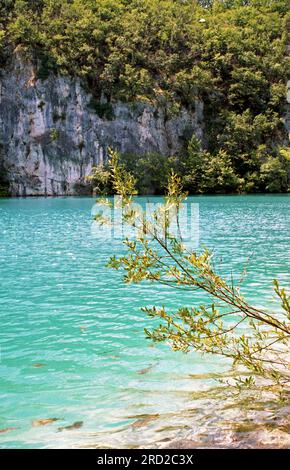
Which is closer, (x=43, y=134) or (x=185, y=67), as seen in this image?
(x=43, y=134)

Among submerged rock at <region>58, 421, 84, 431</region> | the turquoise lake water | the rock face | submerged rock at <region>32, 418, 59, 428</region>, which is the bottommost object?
submerged rock at <region>32, 418, 59, 428</region>

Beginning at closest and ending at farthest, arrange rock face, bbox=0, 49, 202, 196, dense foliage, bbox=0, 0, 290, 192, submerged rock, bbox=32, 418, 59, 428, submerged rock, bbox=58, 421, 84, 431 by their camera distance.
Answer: submerged rock, bbox=58, 421, 84, 431 → submerged rock, bbox=32, 418, 59, 428 → rock face, bbox=0, 49, 202, 196 → dense foliage, bbox=0, 0, 290, 192

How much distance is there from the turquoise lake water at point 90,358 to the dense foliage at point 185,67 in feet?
162

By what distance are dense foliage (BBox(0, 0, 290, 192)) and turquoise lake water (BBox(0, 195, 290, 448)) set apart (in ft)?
162

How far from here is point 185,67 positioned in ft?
233

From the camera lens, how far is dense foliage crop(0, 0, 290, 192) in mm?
63719

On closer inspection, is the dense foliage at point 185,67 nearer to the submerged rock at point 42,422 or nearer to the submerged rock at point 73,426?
the submerged rock at point 42,422

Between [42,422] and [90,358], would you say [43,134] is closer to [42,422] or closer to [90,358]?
[90,358]

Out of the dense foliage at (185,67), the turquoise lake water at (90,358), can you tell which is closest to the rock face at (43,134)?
the dense foliage at (185,67)

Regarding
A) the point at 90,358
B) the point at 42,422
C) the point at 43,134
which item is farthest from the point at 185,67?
the point at 42,422

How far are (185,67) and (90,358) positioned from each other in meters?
69.1

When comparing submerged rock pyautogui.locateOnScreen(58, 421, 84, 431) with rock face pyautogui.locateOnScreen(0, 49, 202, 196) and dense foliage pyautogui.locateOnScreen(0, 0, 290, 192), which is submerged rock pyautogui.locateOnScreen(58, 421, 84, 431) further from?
rock face pyautogui.locateOnScreen(0, 49, 202, 196)

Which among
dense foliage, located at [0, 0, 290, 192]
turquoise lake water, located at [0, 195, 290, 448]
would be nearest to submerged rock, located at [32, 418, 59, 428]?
turquoise lake water, located at [0, 195, 290, 448]
